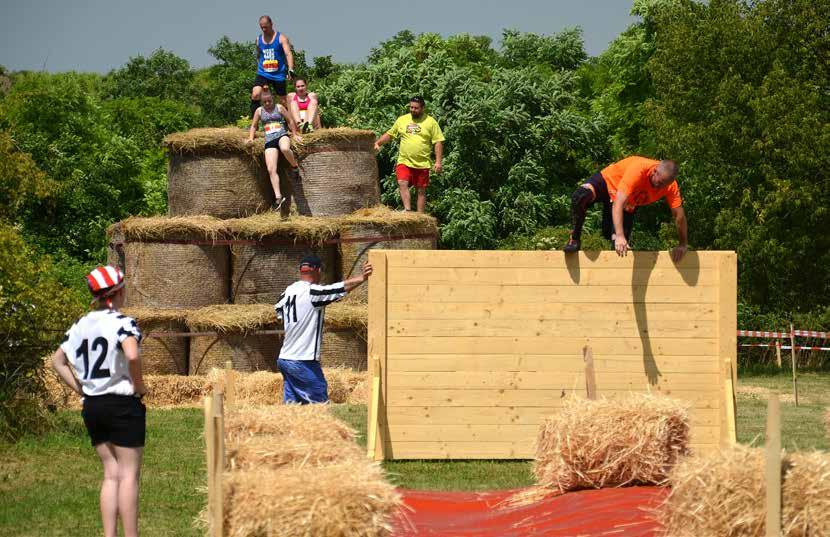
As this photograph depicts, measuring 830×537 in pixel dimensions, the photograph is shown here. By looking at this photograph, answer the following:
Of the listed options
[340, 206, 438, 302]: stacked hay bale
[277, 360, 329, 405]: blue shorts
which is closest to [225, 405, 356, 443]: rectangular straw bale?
[277, 360, 329, 405]: blue shorts

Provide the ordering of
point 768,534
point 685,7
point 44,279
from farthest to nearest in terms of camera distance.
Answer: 1. point 685,7
2. point 44,279
3. point 768,534

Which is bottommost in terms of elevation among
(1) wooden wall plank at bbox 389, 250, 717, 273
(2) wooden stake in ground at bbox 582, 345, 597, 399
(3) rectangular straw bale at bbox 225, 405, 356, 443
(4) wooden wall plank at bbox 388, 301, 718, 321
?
(3) rectangular straw bale at bbox 225, 405, 356, 443

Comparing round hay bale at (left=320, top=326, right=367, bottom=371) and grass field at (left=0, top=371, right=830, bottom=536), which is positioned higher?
round hay bale at (left=320, top=326, right=367, bottom=371)

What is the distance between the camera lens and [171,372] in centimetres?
1886

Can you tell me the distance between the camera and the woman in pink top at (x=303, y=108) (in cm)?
2036

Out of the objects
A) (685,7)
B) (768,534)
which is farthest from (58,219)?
(768,534)

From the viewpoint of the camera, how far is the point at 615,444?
9977 mm

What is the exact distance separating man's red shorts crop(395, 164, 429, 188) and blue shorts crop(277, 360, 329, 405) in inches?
313

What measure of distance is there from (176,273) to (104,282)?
10.9m

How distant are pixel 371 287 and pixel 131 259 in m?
7.31

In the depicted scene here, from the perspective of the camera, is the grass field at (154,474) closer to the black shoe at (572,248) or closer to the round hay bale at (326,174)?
the black shoe at (572,248)

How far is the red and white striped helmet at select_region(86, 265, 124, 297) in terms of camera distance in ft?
26.7

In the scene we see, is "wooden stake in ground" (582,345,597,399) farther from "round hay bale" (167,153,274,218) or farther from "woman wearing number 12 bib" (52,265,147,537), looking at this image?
"round hay bale" (167,153,274,218)

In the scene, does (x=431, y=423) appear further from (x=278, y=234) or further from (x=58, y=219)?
(x=58, y=219)
